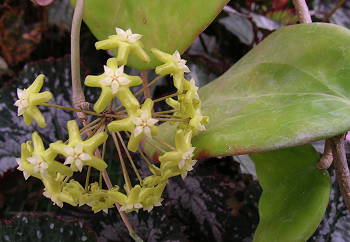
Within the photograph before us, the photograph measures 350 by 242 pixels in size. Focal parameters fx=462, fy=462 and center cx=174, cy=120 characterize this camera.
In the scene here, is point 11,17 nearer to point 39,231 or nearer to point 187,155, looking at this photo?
point 39,231

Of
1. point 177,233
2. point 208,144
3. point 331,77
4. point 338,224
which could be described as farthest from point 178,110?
point 338,224

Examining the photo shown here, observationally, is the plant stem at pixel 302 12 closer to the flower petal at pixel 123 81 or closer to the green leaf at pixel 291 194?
the green leaf at pixel 291 194

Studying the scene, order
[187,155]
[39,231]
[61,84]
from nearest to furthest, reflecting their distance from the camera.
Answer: [187,155]
[39,231]
[61,84]

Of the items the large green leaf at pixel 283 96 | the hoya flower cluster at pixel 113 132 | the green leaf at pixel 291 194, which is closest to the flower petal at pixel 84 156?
the hoya flower cluster at pixel 113 132

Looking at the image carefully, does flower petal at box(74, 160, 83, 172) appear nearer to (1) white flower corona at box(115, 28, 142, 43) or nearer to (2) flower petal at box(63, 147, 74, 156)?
(2) flower petal at box(63, 147, 74, 156)

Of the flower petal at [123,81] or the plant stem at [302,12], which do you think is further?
the plant stem at [302,12]
